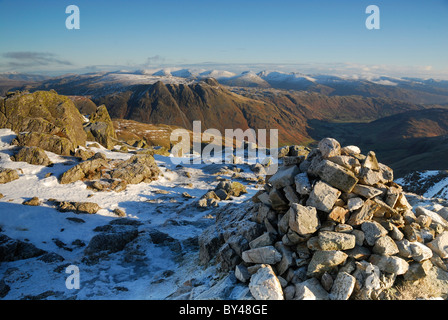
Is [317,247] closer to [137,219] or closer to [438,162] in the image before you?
[137,219]

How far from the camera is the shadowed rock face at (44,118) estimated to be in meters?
44.2

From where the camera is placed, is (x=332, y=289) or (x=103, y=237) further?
(x=103, y=237)

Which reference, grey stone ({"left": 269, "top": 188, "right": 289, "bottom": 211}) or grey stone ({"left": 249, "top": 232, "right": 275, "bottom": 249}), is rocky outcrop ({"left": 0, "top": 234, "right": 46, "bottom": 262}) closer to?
grey stone ({"left": 249, "top": 232, "right": 275, "bottom": 249})

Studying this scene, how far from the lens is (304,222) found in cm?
1224

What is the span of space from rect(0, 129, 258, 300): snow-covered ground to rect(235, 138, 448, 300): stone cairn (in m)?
4.32

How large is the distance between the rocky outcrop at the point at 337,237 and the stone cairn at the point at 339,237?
0.04 metres

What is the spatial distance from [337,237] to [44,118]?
55.3 meters

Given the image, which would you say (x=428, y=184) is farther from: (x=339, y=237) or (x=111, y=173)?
(x=111, y=173)

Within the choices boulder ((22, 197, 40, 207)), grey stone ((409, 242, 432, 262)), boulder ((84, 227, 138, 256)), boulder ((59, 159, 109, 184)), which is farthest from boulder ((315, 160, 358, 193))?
boulder ((59, 159, 109, 184))

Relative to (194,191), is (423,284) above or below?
above

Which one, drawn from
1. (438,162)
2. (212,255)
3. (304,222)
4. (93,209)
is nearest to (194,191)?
(93,209)

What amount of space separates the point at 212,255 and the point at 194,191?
2705 centimetres

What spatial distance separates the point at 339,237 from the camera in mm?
11734
